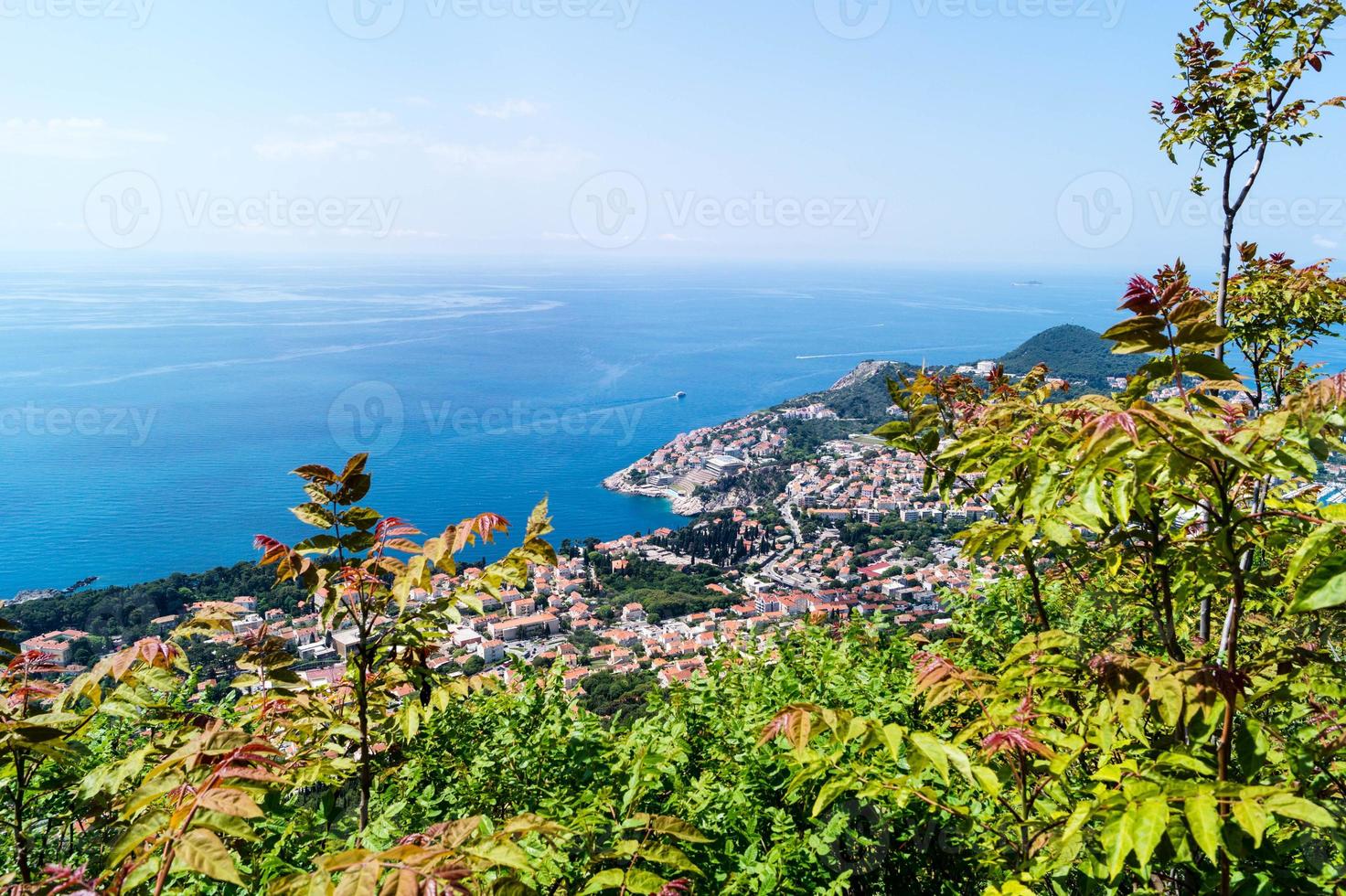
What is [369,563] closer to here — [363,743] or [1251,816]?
[363,743]

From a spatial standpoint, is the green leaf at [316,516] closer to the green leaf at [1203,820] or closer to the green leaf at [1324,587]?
the green leaf at [1203,820]

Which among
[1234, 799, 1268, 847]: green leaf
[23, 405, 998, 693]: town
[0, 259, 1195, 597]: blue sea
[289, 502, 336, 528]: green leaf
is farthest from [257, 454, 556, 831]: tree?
[0, 259, 1195, 597]: blue sea

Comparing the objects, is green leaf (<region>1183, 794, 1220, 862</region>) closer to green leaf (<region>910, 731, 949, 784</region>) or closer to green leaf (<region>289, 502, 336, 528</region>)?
green leaf (<region>910, 731, 949, 784</region>)

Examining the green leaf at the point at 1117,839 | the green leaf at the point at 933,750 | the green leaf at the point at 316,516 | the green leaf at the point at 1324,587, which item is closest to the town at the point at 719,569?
the green leaf at the point at 316,516

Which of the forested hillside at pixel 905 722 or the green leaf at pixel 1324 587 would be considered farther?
the forested hillside at pixel 905 722

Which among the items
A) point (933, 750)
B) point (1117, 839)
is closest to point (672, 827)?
point (933, 750)

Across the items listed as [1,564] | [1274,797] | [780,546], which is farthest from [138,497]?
[1274,797]
